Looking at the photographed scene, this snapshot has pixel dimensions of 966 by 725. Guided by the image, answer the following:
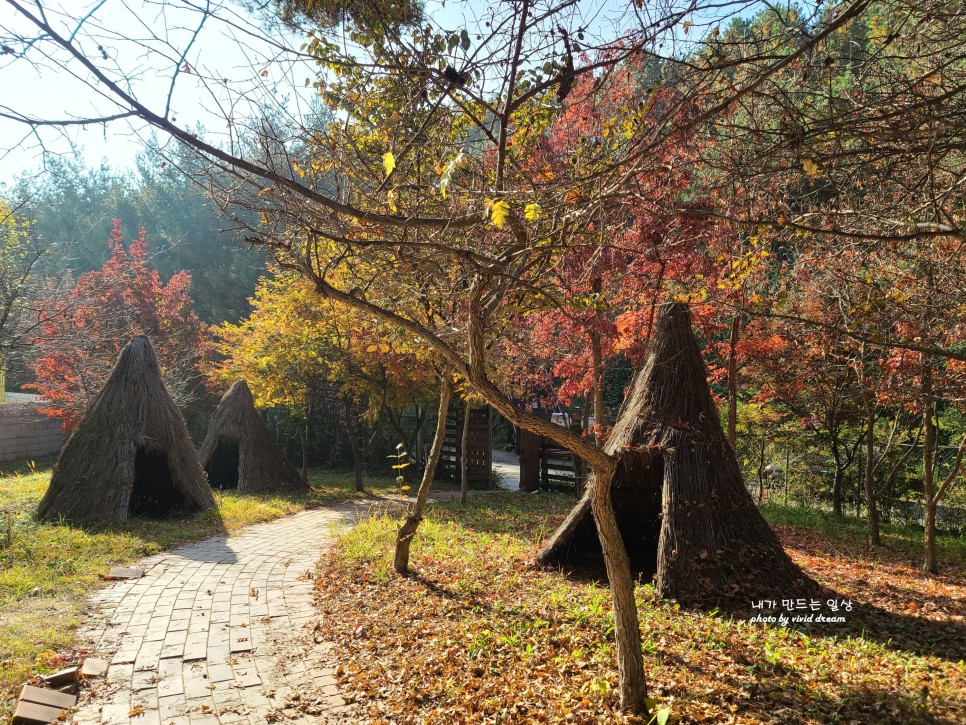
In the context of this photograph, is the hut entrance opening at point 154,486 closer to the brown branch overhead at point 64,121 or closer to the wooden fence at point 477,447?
the wooden fence at point 477,447

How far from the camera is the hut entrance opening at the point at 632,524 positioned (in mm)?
6992

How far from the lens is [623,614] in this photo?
3.90 m

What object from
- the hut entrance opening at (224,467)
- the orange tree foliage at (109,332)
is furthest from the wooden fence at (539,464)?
the orange tree foliage at (109,332)

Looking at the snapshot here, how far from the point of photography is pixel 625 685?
385cm

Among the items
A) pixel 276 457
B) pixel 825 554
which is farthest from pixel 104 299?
pixel 825 554

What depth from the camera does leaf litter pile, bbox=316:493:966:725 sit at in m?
3.96

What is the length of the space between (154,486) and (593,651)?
29.9 ft

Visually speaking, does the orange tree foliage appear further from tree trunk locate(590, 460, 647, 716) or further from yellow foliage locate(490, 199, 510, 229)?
yellow foliage locate(490, 199, 510, 229)

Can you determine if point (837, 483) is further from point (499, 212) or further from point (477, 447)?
point (499, 212)

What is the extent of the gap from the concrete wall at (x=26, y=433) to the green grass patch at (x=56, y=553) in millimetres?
5186

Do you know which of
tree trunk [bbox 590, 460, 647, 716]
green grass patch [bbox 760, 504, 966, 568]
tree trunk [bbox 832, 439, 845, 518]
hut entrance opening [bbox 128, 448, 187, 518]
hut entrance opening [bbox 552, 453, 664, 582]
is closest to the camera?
tree trunk [bbox 590, 460, 647, 716]

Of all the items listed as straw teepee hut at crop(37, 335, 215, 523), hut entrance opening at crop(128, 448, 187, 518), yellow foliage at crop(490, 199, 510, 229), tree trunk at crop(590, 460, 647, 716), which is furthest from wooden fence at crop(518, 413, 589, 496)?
yellow foliage at crop(490, 199, 510, 229)

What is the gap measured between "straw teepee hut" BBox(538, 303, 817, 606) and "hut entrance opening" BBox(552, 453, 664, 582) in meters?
0.01

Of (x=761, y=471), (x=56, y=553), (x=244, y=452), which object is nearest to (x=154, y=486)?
(x=244, y=452)
